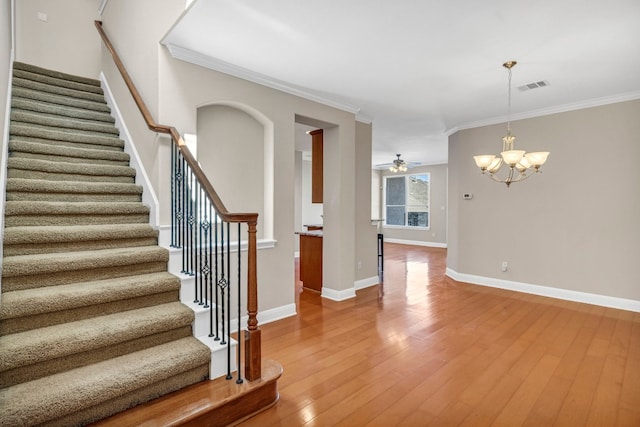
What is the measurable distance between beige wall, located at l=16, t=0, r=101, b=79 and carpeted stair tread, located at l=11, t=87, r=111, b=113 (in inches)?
57.2

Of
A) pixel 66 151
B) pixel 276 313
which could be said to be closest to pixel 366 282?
pixel 276 313

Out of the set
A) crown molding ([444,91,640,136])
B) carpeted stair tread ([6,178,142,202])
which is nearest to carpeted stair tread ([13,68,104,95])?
carpeted stair tread ([6,178,142,202])

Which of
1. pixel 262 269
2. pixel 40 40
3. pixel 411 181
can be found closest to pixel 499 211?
pixel 262 269

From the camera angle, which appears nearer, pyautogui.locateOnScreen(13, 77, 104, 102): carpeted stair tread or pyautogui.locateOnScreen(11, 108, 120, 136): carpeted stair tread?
pyautogui.locateOnScreen(11, 108, 120, 136): carpeted stair tread

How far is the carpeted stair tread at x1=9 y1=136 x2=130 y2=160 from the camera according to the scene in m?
2.92

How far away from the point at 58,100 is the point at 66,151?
3.87 ft

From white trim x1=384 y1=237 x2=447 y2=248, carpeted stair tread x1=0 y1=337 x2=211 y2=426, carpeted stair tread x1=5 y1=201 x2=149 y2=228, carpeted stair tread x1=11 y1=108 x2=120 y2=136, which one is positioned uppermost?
carpeted stair tread x1=11 y1=108 x2=120 y2=136

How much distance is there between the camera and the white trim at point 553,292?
14.0 feet

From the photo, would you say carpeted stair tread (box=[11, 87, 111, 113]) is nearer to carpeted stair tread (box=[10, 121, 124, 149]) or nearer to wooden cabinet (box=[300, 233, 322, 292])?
carpeted stair tread (box=[10, 121, 124, 149])

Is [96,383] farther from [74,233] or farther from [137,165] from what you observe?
[137,165]

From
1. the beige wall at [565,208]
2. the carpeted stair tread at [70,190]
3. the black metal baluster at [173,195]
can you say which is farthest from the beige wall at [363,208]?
the carpeted stair tread at [70,190]

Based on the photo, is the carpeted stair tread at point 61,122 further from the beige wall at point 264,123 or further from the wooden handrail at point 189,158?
the wooden handrail at point 189,158

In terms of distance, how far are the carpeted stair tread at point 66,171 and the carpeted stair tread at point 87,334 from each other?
1580 mm

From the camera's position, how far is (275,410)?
2.12 meters
